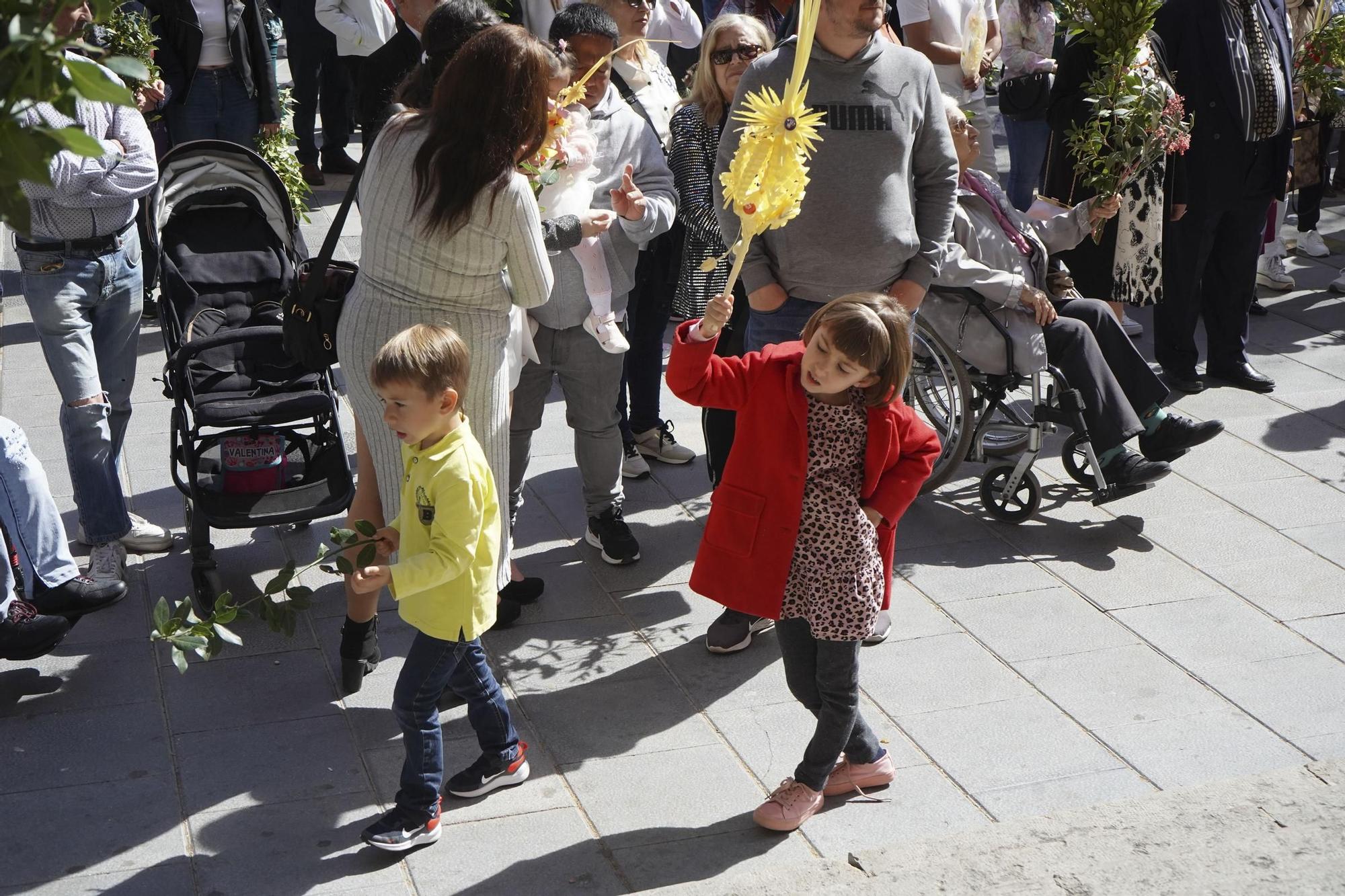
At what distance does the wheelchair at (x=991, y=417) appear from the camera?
5.46 metres

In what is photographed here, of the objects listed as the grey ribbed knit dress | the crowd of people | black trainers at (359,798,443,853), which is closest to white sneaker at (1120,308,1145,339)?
the crowd of people

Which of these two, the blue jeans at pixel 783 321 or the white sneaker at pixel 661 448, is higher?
the blue jeans at pixel 783 321

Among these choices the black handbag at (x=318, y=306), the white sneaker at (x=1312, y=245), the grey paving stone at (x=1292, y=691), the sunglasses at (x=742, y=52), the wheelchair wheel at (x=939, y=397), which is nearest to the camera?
the black handbag at (x=318, y=306)

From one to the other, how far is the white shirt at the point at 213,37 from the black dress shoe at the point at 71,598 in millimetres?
3672

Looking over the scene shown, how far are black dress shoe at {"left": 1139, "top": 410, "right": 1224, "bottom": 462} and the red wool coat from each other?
2.47 meters

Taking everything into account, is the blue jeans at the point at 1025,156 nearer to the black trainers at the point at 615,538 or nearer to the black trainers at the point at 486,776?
the black trainers at the point at 615,538

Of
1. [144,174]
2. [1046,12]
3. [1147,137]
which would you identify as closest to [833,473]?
[144,174]

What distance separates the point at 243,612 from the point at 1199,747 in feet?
9.08

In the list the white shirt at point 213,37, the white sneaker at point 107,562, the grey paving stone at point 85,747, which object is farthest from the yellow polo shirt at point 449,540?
the white shirt at point 213,37

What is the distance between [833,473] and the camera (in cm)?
360

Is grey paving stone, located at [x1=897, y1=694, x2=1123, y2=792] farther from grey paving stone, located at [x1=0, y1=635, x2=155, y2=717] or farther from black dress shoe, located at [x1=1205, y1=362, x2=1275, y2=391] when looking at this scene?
black dress shoe, located at [x1=1205, y1=362, x2=1275, y2=391]

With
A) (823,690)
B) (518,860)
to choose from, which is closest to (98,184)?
(518,860)

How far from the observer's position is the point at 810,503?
361cm

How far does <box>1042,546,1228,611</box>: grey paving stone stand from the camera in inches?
198
